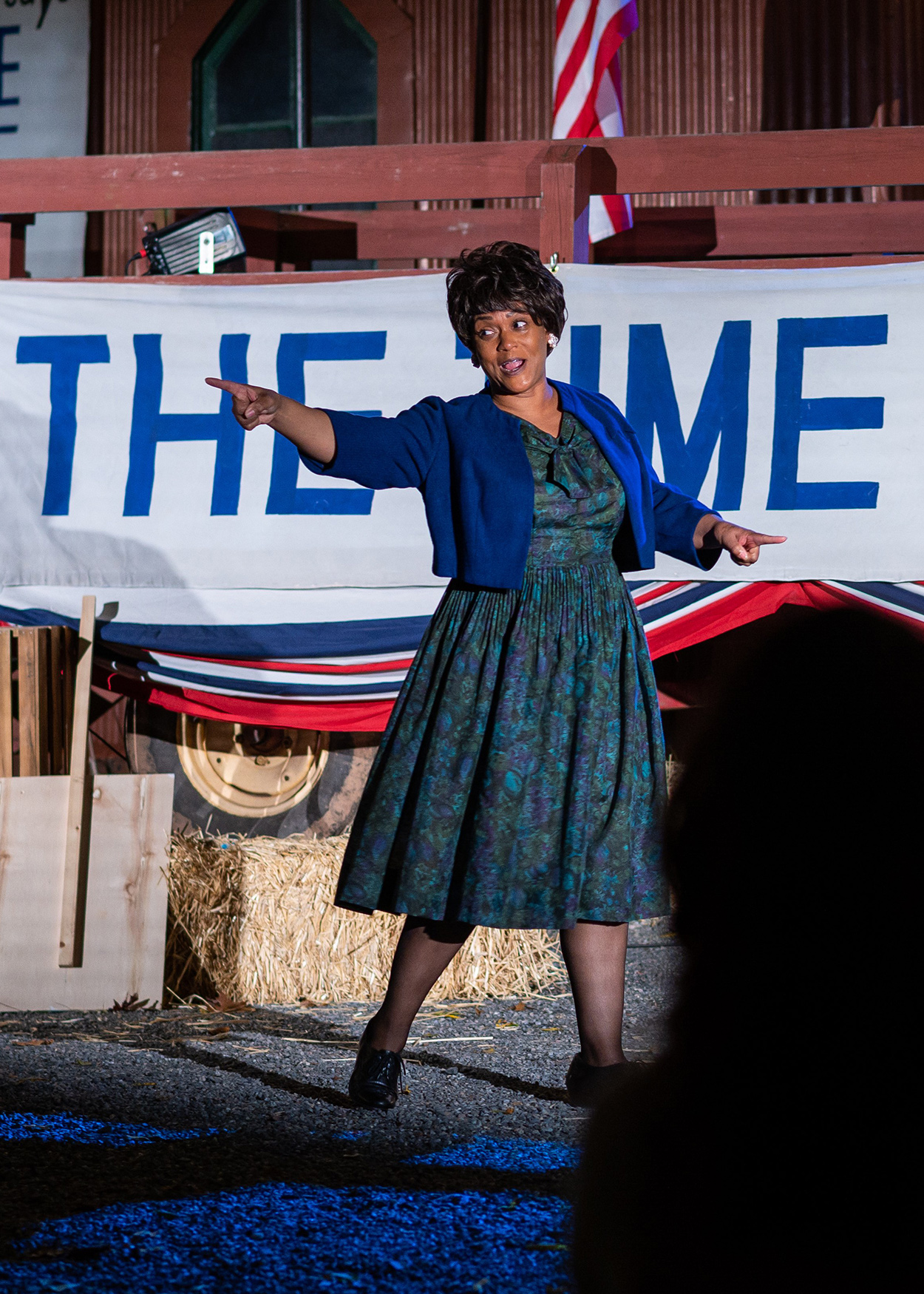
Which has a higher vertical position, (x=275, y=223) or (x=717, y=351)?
(x=275, y=223)

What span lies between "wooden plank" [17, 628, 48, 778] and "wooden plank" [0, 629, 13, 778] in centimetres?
5

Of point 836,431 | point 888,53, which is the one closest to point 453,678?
point 836,431

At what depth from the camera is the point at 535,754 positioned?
2408mm

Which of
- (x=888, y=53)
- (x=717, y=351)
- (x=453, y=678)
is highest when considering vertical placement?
A: (x=888, y=53)

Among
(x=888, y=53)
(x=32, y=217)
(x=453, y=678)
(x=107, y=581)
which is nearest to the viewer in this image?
(x=453, y=678)

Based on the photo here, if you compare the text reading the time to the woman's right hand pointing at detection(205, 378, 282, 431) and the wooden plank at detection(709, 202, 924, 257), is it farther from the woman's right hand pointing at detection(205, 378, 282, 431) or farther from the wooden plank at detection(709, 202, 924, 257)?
the woman's right hand pointing at detection(205, 378, 282, 431)

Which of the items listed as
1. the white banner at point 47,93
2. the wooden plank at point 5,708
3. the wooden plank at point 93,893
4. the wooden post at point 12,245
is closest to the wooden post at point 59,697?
the wooden plank at point 5,708

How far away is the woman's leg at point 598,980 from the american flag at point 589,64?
4480 mm

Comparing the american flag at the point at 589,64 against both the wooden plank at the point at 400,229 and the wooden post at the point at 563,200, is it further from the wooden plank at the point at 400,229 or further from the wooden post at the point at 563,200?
the wooden post at the point at 563,200

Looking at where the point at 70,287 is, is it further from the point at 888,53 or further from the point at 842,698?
the point at 888,53

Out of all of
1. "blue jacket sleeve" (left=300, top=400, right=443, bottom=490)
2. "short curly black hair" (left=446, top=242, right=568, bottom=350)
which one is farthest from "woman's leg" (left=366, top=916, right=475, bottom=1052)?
"short curly black hair" (left=446, top=242, right=568, bottom=350)

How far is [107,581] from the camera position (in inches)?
176

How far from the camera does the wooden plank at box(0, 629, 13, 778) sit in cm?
397

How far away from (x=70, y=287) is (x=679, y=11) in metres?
4.41
